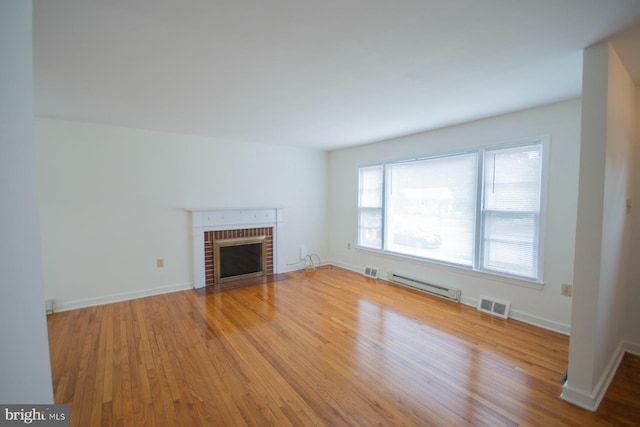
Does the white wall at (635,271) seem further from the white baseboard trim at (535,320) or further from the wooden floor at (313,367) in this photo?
the white baseboard trim at (535,320)

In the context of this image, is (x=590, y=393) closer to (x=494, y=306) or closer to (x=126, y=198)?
(x=494, y=306)

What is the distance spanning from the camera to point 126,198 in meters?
3.78

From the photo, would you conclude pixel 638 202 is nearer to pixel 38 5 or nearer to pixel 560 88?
pixel 560 88

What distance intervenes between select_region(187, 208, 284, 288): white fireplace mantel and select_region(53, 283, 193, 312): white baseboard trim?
28 centimetres

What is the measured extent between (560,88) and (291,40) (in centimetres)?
249

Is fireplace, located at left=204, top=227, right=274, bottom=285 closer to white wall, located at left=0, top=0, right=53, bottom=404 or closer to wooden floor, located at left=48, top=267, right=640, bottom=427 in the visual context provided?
wooden floor, located at left=48, top=267, right=640, bottom=427

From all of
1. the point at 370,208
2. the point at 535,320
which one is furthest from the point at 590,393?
the point at 370,208

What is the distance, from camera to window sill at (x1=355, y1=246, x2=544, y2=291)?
3072mm

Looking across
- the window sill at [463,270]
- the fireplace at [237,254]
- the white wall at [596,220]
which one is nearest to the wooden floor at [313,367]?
the white wall at [596,220]

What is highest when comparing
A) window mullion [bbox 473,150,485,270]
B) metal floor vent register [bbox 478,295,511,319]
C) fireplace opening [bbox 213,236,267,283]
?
window mullion [bbox 473,150,485,270]

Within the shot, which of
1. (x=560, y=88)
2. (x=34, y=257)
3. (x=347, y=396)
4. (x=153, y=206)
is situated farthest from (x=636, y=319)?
(x=153, y=206)

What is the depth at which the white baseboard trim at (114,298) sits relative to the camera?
11.2ft

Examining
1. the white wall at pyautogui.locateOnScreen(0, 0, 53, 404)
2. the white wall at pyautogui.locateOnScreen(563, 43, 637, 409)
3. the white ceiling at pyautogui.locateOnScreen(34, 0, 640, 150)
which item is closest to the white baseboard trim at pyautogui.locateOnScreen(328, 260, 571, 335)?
the white wall at pyautogui.locateOnScreen(563, 43, 637, 409)

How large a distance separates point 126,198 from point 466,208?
184 inches
